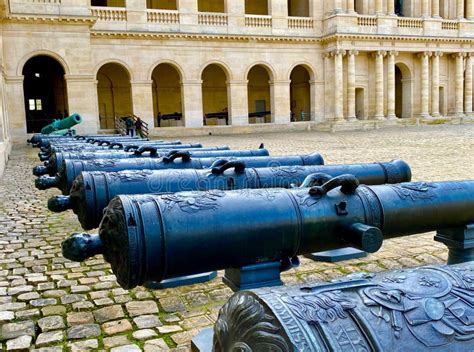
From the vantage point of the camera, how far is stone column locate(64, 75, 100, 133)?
25609mm

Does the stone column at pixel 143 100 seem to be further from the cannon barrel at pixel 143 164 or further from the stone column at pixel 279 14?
the cannon barrel at pixel 143 164

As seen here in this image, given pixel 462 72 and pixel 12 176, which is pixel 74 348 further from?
pixel 462 72

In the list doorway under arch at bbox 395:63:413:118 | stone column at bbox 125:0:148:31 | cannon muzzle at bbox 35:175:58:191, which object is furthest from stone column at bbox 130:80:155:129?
cannon muzzle at bbox 35:175:58:191

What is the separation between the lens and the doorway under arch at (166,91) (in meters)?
35.4

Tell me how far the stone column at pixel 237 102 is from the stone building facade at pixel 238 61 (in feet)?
0.22

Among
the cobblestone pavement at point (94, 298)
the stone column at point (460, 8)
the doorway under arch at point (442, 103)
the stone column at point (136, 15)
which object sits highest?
the stone column at point (460, 8)

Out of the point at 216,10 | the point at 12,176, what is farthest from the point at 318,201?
the point at 216,10

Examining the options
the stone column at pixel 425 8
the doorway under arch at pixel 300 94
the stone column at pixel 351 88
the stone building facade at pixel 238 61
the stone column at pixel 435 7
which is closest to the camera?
the stone building facade at pixel 238 61

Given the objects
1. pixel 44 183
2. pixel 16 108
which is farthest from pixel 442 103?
A: pixel 44 183

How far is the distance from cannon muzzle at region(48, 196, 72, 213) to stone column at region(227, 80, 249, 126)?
93.7 ft

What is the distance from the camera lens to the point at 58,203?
4.28 metres

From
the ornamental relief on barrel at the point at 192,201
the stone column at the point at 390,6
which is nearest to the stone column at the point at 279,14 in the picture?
the stone column at the point at 390,6

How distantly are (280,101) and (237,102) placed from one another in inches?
122

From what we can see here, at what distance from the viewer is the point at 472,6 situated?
38781 mm
